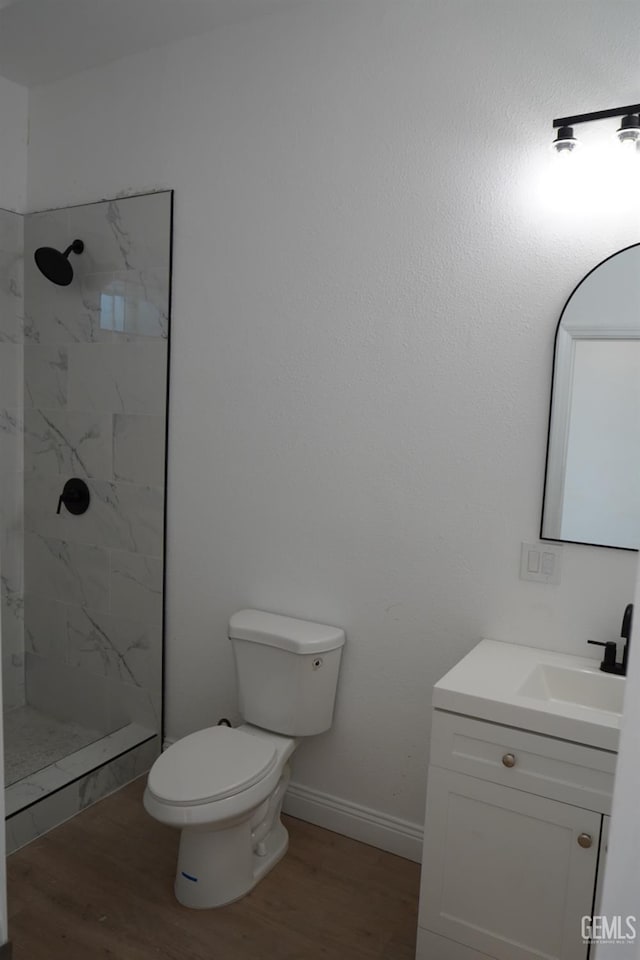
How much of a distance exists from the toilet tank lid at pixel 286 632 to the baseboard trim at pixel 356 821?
0.61 metres

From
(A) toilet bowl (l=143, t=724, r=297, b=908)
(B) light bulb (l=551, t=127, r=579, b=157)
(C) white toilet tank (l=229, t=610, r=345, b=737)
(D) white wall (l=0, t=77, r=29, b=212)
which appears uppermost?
(D) white wall (l=0, t=77, r=29, b=212)

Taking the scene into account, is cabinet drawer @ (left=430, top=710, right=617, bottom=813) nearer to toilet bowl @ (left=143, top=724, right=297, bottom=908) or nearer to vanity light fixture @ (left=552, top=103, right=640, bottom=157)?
toilet bowl @ (left=143, top=724, right=297, bottom=908)

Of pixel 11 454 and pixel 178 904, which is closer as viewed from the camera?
pixel 178 904

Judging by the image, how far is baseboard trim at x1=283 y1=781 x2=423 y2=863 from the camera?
7.98 ft

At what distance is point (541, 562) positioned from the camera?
2172 mm

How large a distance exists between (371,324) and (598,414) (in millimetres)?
792

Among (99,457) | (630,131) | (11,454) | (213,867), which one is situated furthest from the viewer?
(11,454)

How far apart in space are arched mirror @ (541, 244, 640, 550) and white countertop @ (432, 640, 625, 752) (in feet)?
1.20

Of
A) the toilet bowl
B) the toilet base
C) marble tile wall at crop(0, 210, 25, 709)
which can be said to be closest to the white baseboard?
the toilet bowl

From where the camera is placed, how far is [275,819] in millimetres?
2457

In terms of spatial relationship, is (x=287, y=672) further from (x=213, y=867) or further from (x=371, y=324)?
(x=371, y=324)

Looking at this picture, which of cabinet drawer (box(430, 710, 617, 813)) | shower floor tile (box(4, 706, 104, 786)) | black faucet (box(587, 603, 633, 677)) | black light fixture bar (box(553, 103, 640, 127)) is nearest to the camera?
cabinet drawer (box(430, 710, 617, 813))

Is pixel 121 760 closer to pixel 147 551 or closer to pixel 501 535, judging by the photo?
pixel 147 551

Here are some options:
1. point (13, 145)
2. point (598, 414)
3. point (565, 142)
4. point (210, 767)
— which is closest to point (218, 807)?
point (210, 767)
